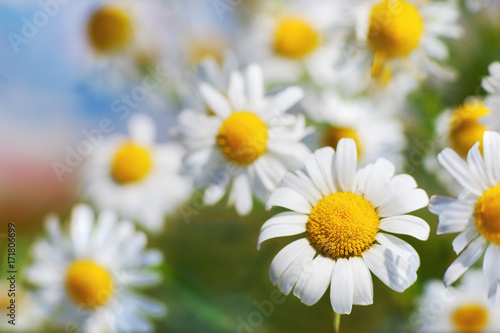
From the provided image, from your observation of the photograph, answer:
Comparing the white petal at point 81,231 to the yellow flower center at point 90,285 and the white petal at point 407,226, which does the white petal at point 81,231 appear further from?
the white petal at point 407,226

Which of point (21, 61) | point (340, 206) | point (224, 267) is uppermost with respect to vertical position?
point (21, 61)

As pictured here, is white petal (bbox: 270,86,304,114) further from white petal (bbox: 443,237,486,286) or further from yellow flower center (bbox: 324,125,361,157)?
white petal (bbox: 443,237,486,286)

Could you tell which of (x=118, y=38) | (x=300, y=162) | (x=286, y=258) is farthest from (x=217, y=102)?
(x=118, y=38)

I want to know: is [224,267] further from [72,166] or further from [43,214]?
[43,214]

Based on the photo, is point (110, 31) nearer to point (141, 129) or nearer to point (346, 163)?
point (141, 129)

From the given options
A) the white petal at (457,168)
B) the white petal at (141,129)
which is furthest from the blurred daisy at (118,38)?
the white petal at (457,168)

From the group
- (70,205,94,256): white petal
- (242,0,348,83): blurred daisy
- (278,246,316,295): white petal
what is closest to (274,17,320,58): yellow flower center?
(242,0,348,83): blurred daisy

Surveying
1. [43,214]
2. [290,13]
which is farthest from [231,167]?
[43,214]
